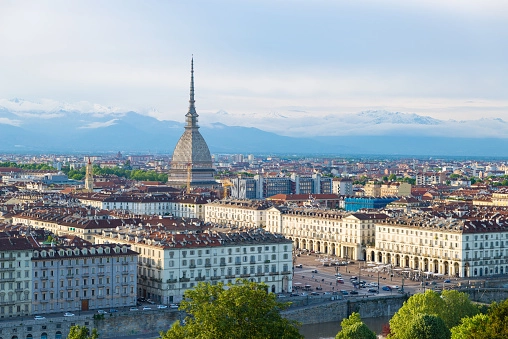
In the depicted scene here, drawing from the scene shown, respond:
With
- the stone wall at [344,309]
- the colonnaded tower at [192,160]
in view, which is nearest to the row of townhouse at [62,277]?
the stone wall at [344,309]

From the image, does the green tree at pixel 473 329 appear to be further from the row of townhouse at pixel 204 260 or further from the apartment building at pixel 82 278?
the apartment building at pixel 82 278

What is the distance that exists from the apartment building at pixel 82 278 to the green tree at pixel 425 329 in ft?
62.0

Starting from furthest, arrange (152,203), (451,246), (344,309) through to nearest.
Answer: (152,203) → (451,246) → (344,309)

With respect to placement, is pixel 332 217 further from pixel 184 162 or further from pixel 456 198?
pixel 184 162

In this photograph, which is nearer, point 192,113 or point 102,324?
point 102,324

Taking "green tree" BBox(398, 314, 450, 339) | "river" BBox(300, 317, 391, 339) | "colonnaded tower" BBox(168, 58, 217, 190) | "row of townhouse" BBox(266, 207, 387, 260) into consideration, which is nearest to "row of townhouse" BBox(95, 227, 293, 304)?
"river" BBox(300, 317, 391, 339)

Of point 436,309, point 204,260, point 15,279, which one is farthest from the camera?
point 204,260

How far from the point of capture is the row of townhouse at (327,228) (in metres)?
89.6

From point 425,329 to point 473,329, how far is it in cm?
359

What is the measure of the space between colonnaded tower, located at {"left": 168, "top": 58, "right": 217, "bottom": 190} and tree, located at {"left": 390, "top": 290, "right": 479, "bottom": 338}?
115m

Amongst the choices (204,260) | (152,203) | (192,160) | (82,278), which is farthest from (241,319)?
(192,160)

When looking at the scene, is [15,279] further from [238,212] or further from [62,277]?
[238,212]

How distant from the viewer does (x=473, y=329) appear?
42469 mm

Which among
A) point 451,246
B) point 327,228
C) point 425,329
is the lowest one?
point 425,329
